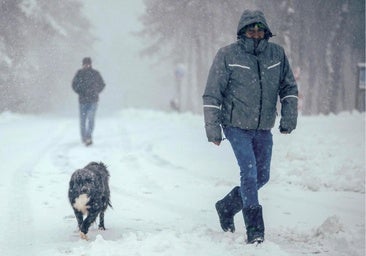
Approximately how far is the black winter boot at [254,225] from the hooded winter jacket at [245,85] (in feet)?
2.63

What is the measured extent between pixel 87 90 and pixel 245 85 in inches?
371

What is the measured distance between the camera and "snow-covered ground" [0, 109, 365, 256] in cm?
495

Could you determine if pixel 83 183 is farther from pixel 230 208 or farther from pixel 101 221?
pixel 230 208

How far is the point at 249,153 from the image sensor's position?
509 centimetres

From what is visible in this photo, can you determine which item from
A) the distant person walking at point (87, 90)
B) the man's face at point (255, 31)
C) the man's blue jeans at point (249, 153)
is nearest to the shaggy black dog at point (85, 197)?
the man's blue jeans at point (249, 153)

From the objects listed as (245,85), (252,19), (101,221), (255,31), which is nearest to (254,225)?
(245,85)

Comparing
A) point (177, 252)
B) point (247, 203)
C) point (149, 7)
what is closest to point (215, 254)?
point (177, 252)

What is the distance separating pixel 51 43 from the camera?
119ft

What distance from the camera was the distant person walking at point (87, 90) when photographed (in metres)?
13.9

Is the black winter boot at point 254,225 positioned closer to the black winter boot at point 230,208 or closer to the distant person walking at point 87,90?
the black winter boot at point 230,208

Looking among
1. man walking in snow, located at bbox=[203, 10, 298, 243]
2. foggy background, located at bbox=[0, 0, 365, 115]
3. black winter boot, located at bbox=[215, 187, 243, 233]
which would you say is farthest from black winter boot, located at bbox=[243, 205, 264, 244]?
foggy background, located at bbox=[0, 0, 365, 115]

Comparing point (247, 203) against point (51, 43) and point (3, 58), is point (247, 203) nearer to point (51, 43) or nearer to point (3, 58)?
point (3, 58)

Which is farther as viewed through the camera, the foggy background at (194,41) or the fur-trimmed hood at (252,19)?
the foggy background at (194,41)

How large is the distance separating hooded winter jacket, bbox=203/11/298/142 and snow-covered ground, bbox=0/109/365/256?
119 centimetres
